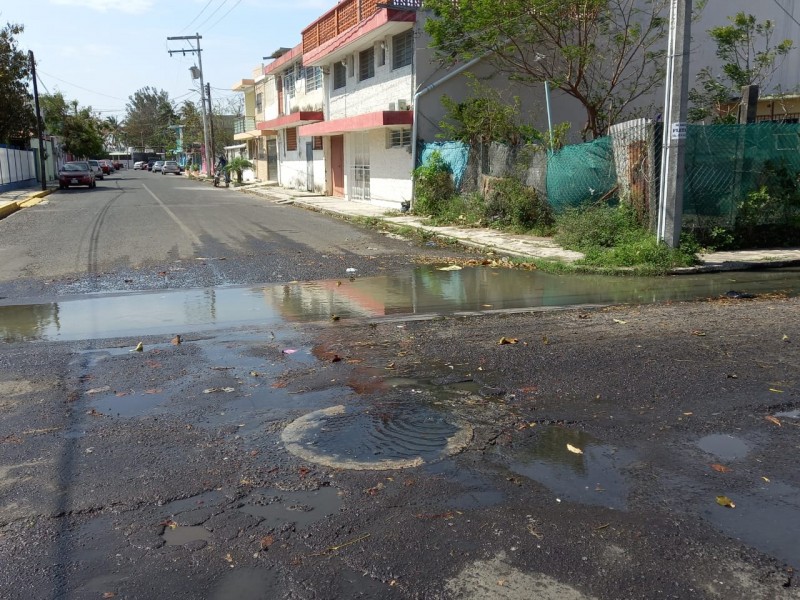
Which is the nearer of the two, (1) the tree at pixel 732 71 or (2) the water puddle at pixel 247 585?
(2) the water puddle at pixel 247 585

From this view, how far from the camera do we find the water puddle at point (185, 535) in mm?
3566

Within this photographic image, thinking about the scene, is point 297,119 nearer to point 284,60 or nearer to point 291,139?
point 291,139

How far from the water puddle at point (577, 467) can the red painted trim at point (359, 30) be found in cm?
1905

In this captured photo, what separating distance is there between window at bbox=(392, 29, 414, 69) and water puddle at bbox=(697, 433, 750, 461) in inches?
768

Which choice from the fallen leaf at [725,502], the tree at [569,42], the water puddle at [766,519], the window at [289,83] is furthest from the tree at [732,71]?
the window at [289,83]

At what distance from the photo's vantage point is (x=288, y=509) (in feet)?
12.7

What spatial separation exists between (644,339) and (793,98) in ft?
62.0

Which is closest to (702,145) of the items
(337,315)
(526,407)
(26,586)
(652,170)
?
(652,170)

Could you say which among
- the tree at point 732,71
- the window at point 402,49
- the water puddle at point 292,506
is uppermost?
the window at point 402,49

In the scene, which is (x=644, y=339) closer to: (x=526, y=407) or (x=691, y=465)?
(x=526, y=407)

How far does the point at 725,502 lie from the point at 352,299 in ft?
22.1

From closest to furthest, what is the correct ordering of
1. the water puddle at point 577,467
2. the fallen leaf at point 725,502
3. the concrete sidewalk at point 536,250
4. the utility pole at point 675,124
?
the fallen leaf at point 725,502 < the water puddle at point 577,467 < the utility pole at point 675,124 < the concrete sidewalk at point 536,250

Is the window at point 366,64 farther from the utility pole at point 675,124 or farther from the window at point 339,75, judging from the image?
the utility pole at point 675,124

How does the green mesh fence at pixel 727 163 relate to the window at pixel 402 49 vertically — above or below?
below
